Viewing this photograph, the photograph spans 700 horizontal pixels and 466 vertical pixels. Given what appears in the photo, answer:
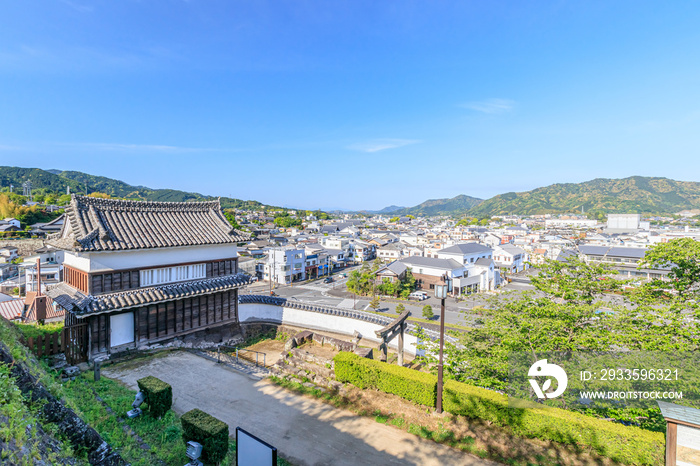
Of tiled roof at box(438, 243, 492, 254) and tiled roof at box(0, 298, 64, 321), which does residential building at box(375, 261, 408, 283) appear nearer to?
tiled roof at box(438, 243, 492, 254)

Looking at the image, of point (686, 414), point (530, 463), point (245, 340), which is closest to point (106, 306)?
point (245, 340)

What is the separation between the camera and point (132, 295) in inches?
593

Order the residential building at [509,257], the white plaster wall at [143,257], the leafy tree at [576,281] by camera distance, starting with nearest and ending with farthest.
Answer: the leafy tree at [576,281]
the white plaster wall at [143,257]
the residential building at [509,257]

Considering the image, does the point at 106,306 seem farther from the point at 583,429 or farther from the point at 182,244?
the point at 583,429

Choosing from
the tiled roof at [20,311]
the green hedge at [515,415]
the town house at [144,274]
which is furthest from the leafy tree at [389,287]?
the green hedge at [515,415]

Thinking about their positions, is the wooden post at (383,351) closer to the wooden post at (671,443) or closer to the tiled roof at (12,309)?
the wooden post at (671,443)

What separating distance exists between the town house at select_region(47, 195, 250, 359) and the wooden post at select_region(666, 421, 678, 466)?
700 inches

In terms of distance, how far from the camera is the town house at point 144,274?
47.3 ft

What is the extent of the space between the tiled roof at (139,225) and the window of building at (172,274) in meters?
1.36

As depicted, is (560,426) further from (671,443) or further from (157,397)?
(157,397)

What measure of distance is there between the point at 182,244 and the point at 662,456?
19463 mm

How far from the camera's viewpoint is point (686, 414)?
736 cm

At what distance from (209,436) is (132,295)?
32.7 ft

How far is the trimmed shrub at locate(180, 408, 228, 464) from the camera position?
26.2ft
